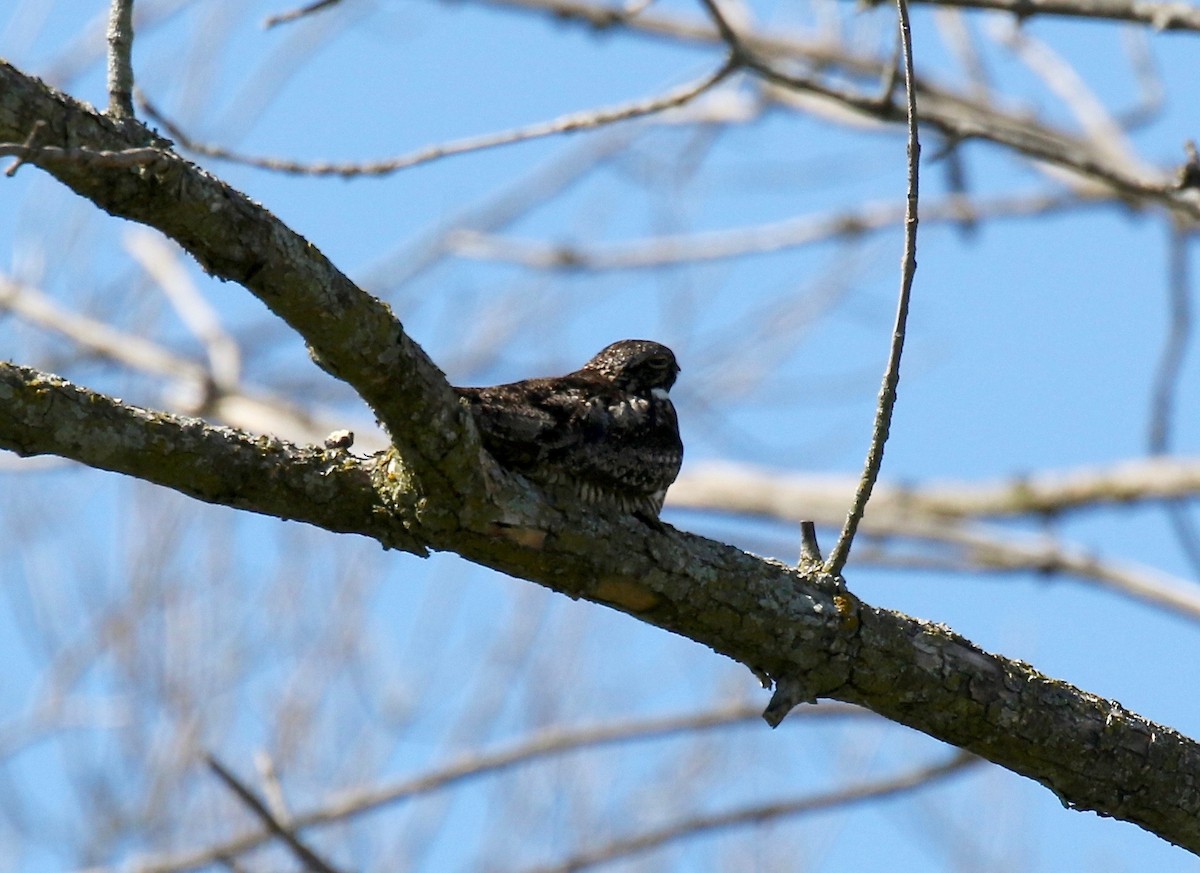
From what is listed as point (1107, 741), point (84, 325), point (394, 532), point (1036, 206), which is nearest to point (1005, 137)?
point (1107, 741)

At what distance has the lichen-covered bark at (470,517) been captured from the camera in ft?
9.19

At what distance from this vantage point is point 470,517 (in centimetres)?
336

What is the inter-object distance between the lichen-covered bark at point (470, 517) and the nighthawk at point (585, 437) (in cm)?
24

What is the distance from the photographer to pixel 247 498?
3348 mm

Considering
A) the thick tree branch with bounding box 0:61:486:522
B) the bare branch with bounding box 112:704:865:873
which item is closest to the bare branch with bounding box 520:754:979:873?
the bare branch with bounding box 112:704:865:873

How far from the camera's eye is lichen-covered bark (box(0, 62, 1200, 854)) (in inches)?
110

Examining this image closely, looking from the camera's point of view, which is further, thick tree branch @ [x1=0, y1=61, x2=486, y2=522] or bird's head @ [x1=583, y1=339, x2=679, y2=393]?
bird's head @ [x1=583, y1=339, x2=679, y2=393]

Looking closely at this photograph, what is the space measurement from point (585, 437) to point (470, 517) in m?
0.76

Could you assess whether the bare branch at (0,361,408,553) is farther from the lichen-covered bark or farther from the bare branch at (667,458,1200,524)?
the bare branch at (667,458,1200,524)

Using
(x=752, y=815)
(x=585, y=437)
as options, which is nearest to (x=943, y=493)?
(x=752, y=815)

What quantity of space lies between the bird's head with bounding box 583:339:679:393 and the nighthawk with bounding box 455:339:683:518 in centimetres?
36

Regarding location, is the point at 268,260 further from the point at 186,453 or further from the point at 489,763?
the point at 489,763

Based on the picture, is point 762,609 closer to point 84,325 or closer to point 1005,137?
point 1005,137

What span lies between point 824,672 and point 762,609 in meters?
0.24
